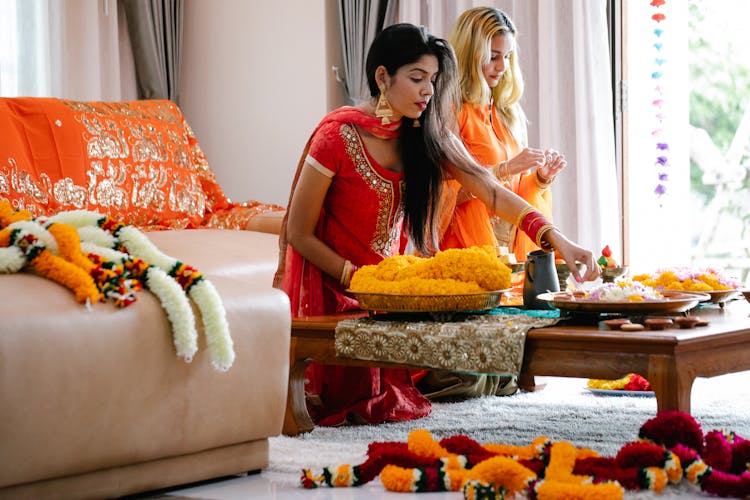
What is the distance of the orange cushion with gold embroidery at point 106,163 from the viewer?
4066 mm

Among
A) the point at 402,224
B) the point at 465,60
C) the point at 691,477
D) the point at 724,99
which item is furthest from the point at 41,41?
the point at 691,477

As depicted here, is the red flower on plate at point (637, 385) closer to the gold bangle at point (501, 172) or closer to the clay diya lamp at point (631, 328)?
the gold bangle at point (501, 172)

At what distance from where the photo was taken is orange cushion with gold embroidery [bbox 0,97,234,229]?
407 cm

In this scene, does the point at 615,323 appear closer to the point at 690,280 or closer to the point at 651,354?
the point at 651,354

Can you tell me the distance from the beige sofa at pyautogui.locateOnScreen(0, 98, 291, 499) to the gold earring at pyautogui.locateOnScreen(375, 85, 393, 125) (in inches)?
36.2

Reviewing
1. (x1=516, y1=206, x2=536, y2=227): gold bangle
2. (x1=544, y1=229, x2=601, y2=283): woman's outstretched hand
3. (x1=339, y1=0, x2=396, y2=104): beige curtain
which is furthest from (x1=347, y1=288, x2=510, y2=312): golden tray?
(x1=339, y1=0, x2=396, y2=104): beige curtain

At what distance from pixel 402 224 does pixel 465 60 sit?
2.82 ft

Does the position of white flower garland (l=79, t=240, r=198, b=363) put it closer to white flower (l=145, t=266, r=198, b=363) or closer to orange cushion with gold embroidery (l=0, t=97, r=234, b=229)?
white flower (l=145, t=266, r=198, b=363)

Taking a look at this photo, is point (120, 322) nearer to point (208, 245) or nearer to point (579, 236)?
point (208, 245)

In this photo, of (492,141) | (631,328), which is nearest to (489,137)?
(492,141)

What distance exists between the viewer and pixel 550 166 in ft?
12.3

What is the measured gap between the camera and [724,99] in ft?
18.4

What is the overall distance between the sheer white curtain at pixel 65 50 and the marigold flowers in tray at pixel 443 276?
3.25 metres

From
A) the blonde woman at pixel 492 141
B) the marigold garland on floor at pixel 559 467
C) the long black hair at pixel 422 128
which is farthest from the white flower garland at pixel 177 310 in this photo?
the blonde woman at pixel 492 141
